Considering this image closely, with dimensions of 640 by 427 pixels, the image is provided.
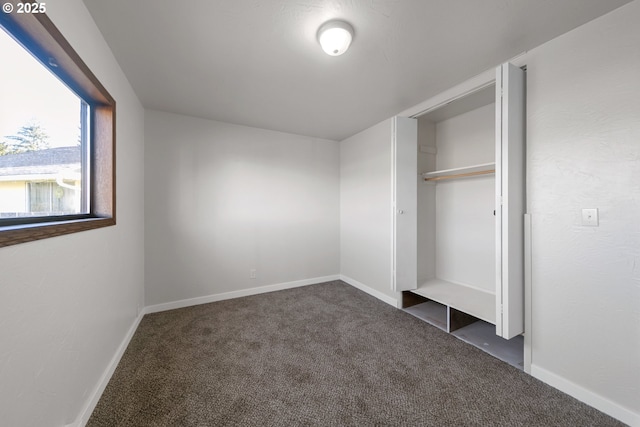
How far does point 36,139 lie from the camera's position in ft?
3.82

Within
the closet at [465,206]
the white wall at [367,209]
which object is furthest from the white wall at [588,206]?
the white wall at [367,209]

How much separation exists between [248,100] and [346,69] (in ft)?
3.78

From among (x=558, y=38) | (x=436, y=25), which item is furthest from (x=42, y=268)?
(x=558, y=38)

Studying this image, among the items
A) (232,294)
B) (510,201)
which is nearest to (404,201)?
(510,201)

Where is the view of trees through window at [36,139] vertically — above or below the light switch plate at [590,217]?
above

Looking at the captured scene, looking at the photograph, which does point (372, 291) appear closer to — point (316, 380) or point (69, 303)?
point (316, 380)

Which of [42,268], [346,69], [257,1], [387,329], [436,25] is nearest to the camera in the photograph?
[42,268]

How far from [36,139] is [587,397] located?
11.4 feet

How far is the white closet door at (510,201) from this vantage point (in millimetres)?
1757

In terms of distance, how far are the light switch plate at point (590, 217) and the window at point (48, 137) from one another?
2872 mm

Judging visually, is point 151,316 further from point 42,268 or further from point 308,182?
point 308,182

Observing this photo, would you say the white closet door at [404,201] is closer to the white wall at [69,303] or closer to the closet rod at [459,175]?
the closet rod at [459,175]

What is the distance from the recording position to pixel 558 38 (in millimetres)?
1656

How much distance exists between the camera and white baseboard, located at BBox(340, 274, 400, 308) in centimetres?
306
